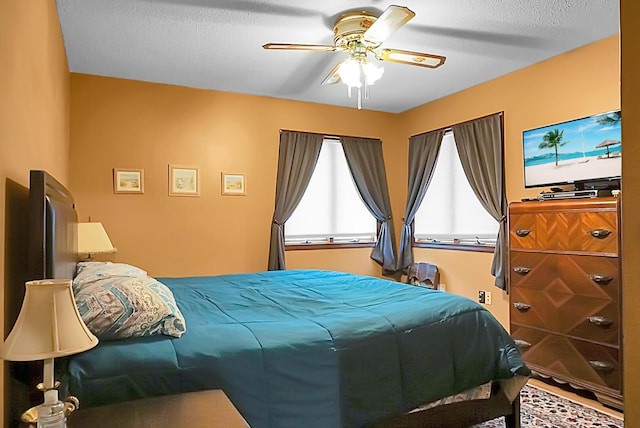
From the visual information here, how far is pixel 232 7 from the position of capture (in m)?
2.79

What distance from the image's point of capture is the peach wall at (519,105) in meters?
3.35

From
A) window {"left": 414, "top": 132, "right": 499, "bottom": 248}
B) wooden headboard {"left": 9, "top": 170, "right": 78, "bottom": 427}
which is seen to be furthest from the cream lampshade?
window {"left": 414, "top": 132, "right": 499, "bottom": 248}

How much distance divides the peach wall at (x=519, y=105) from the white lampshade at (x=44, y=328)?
367cm

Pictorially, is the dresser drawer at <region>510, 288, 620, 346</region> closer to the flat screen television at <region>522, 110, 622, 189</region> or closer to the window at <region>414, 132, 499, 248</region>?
the flat screen television at <region>522, 110, 622, 189</region>

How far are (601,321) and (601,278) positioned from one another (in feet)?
0.91

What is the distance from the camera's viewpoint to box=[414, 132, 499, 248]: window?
4.44m

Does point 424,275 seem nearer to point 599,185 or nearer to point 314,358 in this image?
point 599,185

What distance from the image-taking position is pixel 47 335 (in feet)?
3.35

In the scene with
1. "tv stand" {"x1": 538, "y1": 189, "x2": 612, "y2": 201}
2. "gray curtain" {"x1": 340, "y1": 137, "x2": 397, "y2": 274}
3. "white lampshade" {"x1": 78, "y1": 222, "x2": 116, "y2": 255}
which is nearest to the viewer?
"tv stand" {"x1": 538, "y1": 189, "x2": 612, "y2": 201}

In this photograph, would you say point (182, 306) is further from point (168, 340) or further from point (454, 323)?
point (454, 323)

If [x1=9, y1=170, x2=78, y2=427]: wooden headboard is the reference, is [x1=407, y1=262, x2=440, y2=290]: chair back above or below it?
below

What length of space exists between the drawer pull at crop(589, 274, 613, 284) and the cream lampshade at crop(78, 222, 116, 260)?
349 centimetres

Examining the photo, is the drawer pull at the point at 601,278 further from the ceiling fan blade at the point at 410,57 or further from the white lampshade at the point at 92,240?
the white lampshade at the point at 92,240

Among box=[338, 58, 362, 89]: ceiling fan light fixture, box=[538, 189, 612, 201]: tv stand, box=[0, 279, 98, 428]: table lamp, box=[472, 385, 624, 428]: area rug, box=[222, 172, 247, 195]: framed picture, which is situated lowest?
box=[472, 385, 624, 428]: area rug
